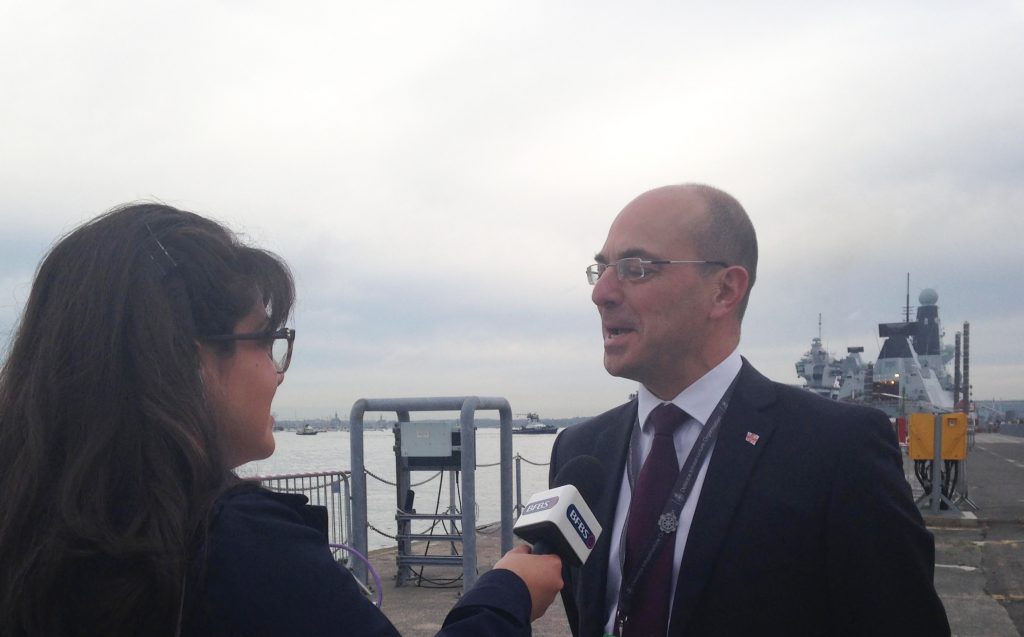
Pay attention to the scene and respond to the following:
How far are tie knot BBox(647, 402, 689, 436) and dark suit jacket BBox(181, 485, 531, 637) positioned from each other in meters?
1.30

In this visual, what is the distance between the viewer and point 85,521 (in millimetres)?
1335

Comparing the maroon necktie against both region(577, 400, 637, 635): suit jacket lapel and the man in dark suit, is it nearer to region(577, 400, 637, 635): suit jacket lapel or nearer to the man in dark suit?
the man in dark suit

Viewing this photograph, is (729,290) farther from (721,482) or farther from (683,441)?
(721,482)

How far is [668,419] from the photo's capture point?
269 centimetres

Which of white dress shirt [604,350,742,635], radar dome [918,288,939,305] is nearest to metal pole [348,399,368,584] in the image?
white dress shirt [604,350,742,635]

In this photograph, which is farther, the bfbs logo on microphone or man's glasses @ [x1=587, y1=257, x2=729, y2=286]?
man's glasses @ [x1=587, y1=257, x2=729, y2=286]

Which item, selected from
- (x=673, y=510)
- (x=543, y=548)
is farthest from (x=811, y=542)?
(x=543, y=548)

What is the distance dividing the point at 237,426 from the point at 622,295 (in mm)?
1482

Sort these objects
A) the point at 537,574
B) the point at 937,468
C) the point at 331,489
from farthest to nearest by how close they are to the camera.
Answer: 1. the point at 937,468
2. the point at 331,489
3. the point at 537,574

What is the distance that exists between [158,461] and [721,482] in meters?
1.64

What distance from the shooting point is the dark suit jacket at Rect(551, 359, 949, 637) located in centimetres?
223

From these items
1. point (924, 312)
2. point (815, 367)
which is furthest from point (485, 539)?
point (924, 312)

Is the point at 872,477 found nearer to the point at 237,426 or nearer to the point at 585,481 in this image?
the point at 585,481

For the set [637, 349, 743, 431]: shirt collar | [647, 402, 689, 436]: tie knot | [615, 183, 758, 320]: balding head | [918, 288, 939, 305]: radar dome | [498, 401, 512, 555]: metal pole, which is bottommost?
[498, 401, 512, 555]: metal pole
